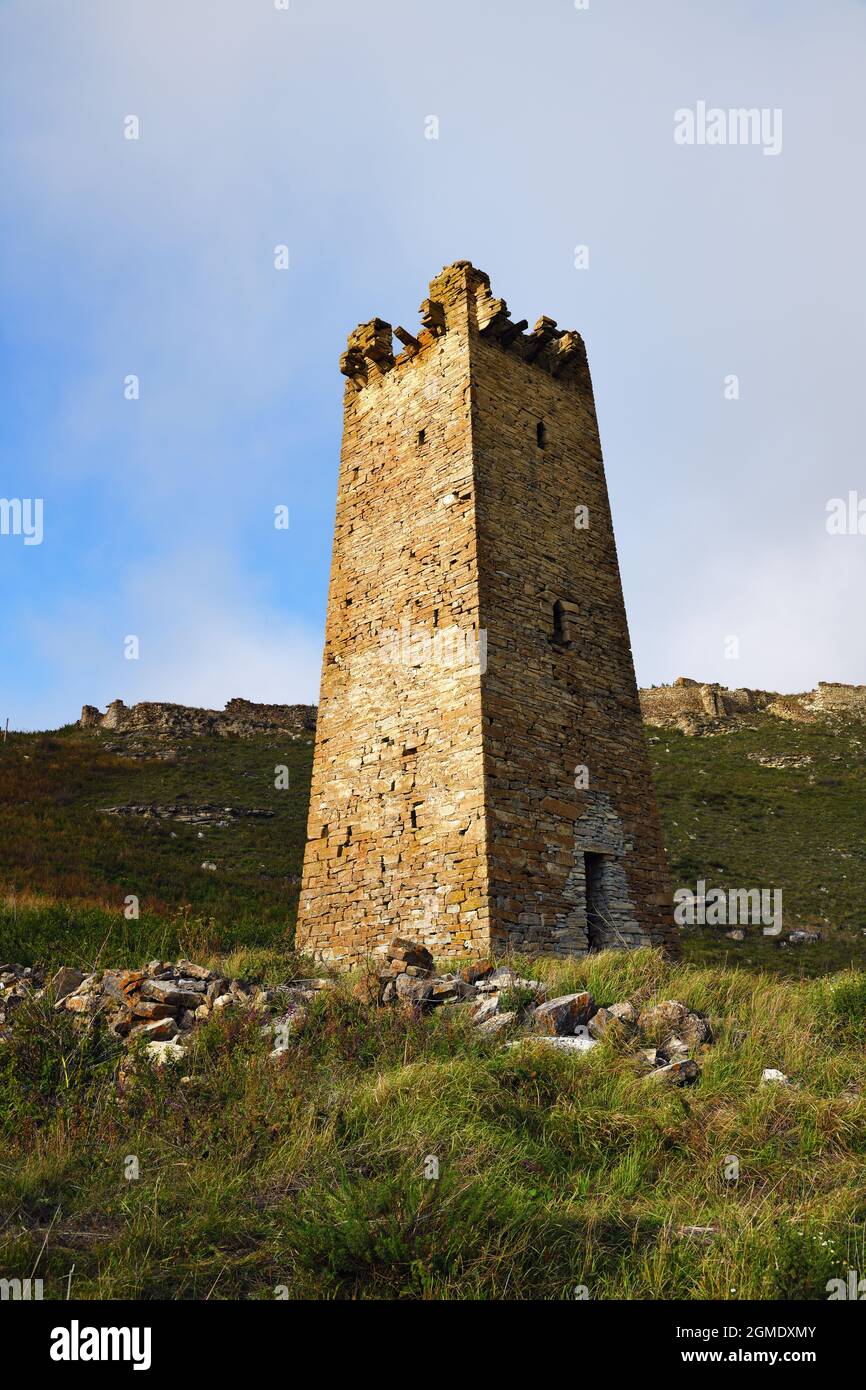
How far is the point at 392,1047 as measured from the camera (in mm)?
5781

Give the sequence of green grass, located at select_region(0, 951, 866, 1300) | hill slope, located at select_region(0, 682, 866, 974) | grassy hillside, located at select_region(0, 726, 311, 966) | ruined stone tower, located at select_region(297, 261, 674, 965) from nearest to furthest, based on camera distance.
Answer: green grass, located at select_region(0, 951, 866, 1300)
ruined stone tower, located at select_region(297, 261, 674, 965)
grassy hillside, located at select_region(0, 726, 311, 966)
hill slope, located at select_region(0, 682, 866, 974)

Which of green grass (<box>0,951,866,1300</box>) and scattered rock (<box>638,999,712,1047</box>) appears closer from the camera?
green grass (<box>0,951,866,1300</box>)

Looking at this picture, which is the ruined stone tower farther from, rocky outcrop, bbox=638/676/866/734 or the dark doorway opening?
rocky outcrop, bbox=638/676/866/734

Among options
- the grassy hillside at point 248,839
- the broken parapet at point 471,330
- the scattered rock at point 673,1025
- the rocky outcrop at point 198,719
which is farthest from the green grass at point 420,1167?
the rocky outcrop at point 198,719

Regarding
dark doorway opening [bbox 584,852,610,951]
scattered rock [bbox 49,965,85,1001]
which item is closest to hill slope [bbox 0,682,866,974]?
scattered rock [bbox 49,965,85,1001]

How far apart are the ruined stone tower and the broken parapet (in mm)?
34

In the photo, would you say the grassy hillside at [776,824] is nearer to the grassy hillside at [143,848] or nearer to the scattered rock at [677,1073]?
the grassy hillside at [143,848]

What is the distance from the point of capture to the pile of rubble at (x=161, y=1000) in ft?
19.9

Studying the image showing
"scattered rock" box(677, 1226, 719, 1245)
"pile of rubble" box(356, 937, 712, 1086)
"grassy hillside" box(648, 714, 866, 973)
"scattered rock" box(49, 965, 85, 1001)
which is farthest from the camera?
"grassy hillside" box(648, 714, 866, 973)

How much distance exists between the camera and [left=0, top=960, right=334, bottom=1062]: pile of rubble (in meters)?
6.07

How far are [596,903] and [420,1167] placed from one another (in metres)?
7.04
